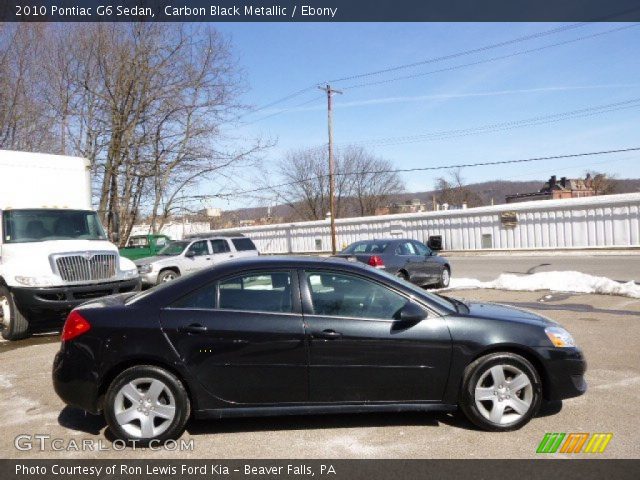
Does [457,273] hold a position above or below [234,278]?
below

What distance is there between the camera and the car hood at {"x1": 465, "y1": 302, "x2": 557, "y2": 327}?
14.7ft

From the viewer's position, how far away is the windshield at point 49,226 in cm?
973

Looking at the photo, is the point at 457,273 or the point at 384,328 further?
the point at 457,273

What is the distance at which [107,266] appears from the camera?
992 cm

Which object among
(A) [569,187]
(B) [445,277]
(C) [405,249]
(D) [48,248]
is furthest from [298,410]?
(A) [569,187]

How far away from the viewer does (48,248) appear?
950 centimetres

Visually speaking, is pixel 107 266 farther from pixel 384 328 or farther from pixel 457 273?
pixel 457 273

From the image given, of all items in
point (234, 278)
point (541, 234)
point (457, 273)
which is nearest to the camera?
point (234, 278)

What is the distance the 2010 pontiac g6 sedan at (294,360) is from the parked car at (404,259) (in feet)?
28.4

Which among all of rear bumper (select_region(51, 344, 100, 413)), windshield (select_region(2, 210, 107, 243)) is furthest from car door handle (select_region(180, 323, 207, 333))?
windshield (select_region(2, 210, 107, 243))

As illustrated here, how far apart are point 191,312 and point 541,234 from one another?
29.0 meters

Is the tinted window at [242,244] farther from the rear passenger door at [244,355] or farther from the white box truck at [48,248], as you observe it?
the rear passenger door at [244,355]
